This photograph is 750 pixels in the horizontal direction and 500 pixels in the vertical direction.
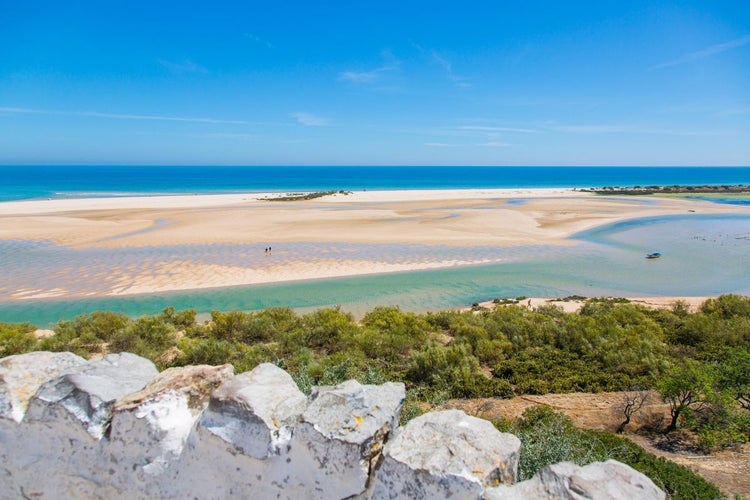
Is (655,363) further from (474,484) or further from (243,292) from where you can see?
(243,292)

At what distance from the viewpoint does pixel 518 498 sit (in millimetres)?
3082

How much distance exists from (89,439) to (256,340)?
894 centimetres

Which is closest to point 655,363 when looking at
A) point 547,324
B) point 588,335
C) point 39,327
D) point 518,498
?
point 588,335

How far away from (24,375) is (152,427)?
1.53 meters

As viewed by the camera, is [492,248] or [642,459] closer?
[642,459]

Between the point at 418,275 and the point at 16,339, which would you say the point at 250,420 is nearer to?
the point at 16,339

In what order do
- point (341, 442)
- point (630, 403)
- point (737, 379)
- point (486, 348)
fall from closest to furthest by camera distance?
point (341, 442), point (737, 379), point (630, 403), point (486, 348)

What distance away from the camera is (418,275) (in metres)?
21.5

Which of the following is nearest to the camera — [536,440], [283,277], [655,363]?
[536,440]

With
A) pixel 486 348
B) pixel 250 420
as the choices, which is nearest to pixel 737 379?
pixel 486 348

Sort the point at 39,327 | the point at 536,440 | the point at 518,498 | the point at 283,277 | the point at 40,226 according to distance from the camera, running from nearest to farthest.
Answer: the point at 518,498, the point at 536,440, the point at 39,327, the point at 283,277, the point at 40,226

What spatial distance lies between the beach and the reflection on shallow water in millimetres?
288

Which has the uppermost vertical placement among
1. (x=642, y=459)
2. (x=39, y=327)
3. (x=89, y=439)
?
(x=89, y=439)

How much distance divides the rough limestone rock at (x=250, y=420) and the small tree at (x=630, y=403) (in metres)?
6.32
